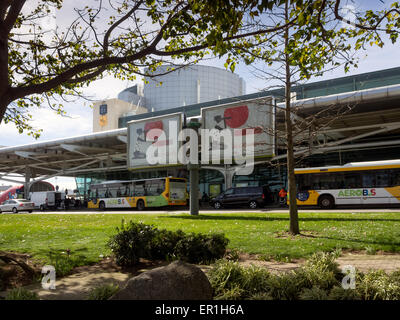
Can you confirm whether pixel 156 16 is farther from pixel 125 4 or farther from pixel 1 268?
pixel 1 268

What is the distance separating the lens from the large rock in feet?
11.5

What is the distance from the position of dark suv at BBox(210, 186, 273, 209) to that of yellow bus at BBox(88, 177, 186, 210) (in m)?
3.60

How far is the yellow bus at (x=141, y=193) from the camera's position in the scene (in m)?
29.6

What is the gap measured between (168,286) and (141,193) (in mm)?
28118

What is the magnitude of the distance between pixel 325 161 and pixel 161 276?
34.7 m

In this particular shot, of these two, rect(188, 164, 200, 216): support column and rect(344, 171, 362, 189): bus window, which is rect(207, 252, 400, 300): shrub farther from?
rect(344, 171, 362, 189): bus window

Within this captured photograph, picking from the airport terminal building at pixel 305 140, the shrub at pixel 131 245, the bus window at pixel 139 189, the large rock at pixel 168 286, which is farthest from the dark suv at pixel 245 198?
the large rock at pixel 168 286

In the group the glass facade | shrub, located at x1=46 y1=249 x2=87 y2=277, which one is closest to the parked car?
shrub, located at x1=46 y1=249 x2=87 y2=277

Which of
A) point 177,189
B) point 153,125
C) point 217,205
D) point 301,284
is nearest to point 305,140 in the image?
point 301,284

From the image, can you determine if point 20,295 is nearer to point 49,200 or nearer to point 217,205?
point 217,205

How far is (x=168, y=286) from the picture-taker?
11.8 feet

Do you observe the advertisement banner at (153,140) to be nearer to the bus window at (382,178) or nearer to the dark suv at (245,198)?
the dark suv at (245,198)

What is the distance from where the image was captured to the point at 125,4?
782 centimetres
